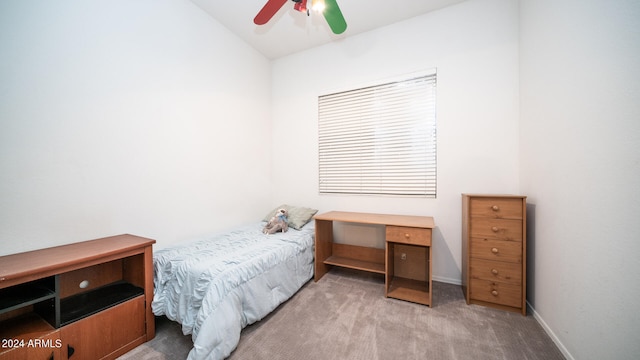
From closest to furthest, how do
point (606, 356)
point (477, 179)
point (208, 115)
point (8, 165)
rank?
point (606, 356), point (8, 165), point (477, 179), point (208, 115)

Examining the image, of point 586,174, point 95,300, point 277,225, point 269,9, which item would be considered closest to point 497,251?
point 586,174

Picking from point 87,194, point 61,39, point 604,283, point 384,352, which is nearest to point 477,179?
point 604,283

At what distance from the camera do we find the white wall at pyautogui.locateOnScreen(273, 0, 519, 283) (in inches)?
→ 86.2

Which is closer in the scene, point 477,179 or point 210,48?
point 477,179

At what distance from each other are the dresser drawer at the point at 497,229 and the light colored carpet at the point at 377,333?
66 cm

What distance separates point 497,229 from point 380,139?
1.52 m

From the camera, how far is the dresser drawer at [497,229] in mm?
1829

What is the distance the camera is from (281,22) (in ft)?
8.73

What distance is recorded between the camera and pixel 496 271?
6.23 ft

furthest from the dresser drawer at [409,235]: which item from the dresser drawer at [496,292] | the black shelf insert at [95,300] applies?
the black shelf insert at [95,300]

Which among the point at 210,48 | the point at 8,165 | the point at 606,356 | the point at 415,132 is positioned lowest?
the point at 606,356

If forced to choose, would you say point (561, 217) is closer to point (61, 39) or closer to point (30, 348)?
point (30, 348)

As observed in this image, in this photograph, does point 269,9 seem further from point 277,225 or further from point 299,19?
point 277,225

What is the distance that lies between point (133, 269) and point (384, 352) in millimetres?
1987
